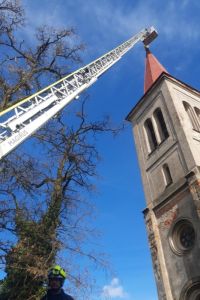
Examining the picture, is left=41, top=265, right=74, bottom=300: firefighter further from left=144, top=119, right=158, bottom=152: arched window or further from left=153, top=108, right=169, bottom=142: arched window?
left=144, top=119, right=158, bottom=152: arched window

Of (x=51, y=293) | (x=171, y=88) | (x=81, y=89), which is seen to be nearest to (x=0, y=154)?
(x=51, y=293)

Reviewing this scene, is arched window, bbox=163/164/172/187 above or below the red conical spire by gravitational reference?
below

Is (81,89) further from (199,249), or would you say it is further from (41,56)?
(199,249)

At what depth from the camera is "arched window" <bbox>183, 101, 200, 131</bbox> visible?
2005 centimetres

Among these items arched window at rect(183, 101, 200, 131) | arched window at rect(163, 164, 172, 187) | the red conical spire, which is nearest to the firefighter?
arched window at rect(163, 164, 172, 187)

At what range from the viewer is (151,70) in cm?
2703

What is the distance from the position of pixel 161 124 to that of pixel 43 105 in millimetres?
13247

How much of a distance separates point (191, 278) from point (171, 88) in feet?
38.8

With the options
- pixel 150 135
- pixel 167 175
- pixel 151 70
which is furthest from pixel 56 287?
pixel 151 70

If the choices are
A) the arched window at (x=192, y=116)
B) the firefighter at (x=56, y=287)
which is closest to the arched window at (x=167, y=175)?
the arched window at (x=192, y=116)

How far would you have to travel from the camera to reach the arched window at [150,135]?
70.3 ft

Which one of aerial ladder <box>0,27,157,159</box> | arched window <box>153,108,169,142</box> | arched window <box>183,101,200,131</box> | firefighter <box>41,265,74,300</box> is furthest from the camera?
arched window <box>153,108,169,142</box>

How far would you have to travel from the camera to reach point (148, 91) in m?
22.9

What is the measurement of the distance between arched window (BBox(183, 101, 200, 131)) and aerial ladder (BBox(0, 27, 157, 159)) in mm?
6762
